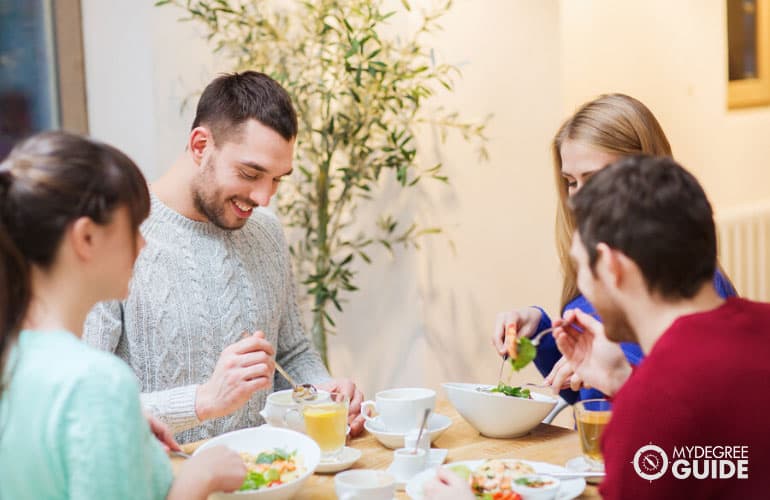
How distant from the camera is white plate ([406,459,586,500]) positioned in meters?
1.65

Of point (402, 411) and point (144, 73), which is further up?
point (144, 73)

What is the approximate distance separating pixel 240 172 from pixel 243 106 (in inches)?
6.8

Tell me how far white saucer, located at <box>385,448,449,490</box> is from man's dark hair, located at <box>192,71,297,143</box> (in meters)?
0.97

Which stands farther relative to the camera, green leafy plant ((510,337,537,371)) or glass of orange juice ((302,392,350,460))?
green leafy plant ((510,337,537,371))

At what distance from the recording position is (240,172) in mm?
2426

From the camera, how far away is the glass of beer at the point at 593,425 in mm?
1774

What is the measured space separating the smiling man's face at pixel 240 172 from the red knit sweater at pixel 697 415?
4.31ft

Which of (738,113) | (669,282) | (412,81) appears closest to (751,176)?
(738,113)

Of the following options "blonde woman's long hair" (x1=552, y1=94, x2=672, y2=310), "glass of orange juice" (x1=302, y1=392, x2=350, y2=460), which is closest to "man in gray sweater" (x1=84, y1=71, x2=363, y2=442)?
"glass of orange juice" (x1=302, y1=392, x2=350, y2=460)

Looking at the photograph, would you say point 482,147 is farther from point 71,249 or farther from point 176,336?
point 71,249

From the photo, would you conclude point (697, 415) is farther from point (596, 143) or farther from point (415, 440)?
point (596, 143)

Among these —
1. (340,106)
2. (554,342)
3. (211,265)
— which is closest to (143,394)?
(211,265)

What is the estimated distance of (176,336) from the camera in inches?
92.5

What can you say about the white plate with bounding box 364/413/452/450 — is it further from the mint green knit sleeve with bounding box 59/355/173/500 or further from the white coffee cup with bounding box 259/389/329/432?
the mint green knit sleeve with bounding box 59/355/173/500
